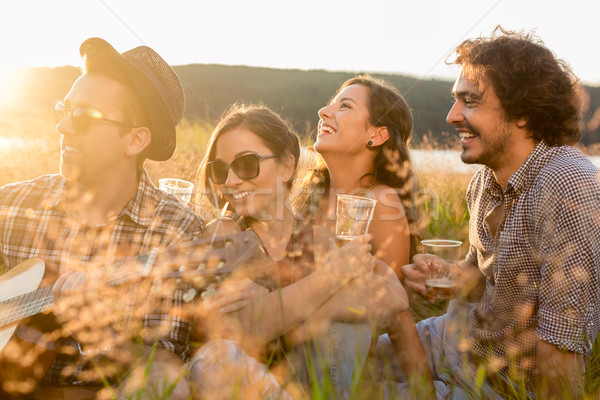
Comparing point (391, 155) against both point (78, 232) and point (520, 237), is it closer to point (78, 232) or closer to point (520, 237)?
point (520, 237)

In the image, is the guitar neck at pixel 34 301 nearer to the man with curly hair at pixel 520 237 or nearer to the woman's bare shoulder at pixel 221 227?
the woman's bare shoulder at pixel 221 227

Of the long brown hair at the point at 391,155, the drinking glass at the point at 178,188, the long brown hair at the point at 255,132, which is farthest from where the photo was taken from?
the drinking glass at the point at 178,188

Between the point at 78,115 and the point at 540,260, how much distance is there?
2.54 m

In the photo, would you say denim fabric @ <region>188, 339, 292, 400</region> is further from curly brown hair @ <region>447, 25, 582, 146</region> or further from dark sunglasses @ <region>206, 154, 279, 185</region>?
curly brown hair @ <region>447, 25, 582, 146</region>

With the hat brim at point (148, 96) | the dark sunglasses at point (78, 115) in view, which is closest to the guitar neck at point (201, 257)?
the dark sunglasses at point (78, 115)

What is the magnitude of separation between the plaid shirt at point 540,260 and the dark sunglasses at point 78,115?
91.2 inches

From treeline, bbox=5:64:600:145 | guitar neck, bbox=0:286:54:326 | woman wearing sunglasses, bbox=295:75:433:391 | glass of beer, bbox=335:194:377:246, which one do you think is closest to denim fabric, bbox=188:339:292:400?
guitar neck, bbox=0:286:54:326

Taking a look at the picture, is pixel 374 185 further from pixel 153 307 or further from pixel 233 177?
pixel 153 307

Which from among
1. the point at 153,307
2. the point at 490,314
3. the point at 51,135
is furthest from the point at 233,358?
the point at 51,135

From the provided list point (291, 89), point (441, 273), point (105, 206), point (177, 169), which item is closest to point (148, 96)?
point (105, 206)

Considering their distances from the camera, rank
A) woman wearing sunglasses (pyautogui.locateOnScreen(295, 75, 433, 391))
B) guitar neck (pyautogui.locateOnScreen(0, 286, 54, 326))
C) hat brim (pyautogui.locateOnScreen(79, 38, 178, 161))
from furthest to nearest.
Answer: woman wearing sunglasses (pyautogui.locateOnScreen(295, 75, 433, 391)), hat brim (pyautogui.locateOnScreen(79, 38, 178, 161)), guitar neck (pyautogui.locateOnScreen(0, 286, 54, 326))

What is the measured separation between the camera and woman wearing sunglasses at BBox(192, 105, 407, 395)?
2.84 metres

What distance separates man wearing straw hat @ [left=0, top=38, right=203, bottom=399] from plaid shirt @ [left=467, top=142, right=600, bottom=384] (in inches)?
68.8

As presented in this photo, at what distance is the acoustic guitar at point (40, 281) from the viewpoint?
235cm
